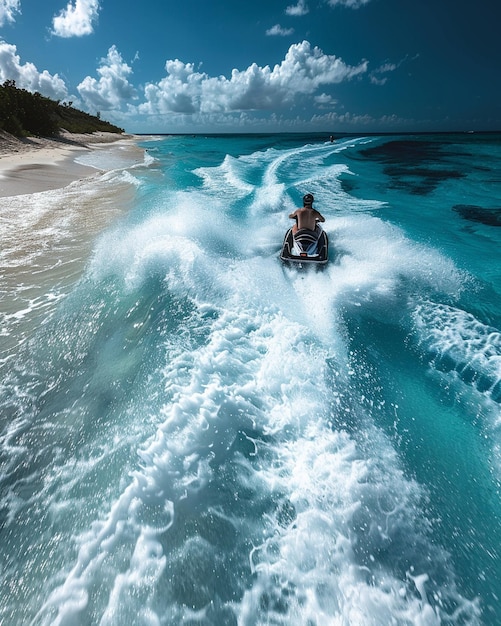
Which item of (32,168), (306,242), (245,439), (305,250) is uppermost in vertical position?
(306,242)

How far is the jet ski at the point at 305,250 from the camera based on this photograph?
337 inches

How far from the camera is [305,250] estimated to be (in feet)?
28.1

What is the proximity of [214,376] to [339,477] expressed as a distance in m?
2.49

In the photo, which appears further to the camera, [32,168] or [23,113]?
[23,113]

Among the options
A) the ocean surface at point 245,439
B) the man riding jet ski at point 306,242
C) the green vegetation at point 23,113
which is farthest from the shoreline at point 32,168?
the man riding jet ski at point 306,242

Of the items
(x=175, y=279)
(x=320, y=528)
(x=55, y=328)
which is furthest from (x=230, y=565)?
(x=175, y=279)

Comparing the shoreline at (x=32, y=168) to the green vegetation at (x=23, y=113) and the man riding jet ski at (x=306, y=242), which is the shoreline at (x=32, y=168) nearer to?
Result: the green vegetation at (x=23, y=113)

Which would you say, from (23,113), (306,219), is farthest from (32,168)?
(306,219)

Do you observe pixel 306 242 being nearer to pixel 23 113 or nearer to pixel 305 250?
pixel 305 250

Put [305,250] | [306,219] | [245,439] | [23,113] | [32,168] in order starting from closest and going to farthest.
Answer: [245,439] → [305,250] → [306,219] → [32,168] → [23,113]

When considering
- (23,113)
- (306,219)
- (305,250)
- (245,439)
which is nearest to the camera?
(245,439)

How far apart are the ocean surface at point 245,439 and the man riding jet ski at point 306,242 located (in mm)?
459

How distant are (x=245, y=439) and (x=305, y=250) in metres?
5.71

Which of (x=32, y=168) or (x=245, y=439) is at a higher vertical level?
(x=245, y=439)
